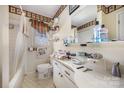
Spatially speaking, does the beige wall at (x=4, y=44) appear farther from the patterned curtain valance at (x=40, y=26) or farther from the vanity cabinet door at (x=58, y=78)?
the patterned curtain valance at (x=40, y=26)

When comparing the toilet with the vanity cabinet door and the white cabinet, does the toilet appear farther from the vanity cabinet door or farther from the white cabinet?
the white cabinet

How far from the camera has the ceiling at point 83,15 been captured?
158 centimetres

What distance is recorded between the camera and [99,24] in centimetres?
139

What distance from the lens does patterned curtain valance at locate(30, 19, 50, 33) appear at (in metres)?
3.05

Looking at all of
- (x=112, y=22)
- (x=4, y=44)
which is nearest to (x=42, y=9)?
(x=112, y=22)

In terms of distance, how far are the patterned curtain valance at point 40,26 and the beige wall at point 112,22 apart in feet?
7.27

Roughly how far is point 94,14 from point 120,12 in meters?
0.48

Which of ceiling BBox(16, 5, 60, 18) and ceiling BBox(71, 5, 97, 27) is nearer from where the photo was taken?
ceiling BBox(71, 5, 97, 27)

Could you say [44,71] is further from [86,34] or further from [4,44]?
[4,44]

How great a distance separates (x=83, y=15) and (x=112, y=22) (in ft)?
2.36

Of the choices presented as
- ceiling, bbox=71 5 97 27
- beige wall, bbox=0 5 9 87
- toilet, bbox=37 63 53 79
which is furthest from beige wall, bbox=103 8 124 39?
toilet, bbox=37 63 53 79

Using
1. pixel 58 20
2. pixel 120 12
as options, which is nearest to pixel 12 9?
pixel 58 20
